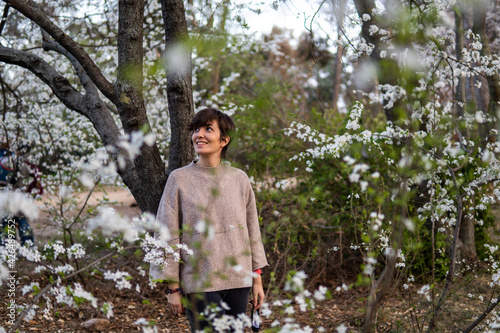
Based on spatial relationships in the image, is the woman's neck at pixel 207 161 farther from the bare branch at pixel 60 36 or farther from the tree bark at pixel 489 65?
the tree bark at pixel 489 65

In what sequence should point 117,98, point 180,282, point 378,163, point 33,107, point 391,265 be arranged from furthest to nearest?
point 33,107, point 378,163, point 117,98, point 180,282, point 391,265

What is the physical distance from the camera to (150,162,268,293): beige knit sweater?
2.09 meters

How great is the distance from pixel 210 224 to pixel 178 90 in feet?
3.23

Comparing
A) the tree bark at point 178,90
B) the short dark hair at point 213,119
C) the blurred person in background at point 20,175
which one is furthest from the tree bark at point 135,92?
the blurred person in background at point 20,175

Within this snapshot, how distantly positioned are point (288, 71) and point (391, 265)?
14595 millimetres

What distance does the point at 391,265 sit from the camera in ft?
4.99

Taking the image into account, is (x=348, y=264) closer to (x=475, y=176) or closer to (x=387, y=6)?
(x=475, y=176)

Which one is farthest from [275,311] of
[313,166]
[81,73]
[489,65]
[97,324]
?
[489,65]

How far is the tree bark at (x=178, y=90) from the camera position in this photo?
2674 mm

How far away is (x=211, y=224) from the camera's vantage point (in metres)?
2.13

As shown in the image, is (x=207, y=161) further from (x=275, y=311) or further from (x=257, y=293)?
(x=275, y=311)

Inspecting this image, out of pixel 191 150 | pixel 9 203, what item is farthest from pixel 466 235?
pixel 9 203

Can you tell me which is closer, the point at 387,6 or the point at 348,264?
the point at 387,6

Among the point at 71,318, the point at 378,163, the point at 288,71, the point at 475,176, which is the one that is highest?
the point at 288,71
